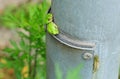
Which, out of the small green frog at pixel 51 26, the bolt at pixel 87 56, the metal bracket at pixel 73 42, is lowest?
the bolt at pixel 87 56

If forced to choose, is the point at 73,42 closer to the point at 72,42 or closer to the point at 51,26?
the point at 72,42

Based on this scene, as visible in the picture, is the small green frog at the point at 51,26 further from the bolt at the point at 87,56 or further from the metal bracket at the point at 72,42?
the bolt at the point at 87,56

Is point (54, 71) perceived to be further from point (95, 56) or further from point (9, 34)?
point (9, 34)

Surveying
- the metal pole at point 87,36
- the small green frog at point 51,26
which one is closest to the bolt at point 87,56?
the metal pole at point 87,36

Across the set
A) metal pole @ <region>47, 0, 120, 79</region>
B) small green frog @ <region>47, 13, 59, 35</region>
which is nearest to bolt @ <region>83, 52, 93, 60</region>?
metal pole @ <region>47, 0, 120, 79</region>

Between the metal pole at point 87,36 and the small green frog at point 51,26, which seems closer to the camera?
the metal pole at point 87,36

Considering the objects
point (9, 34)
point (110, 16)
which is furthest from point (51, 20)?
point (9, 34)

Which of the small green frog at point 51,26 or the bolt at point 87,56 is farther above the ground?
the small green frog at point 51,26

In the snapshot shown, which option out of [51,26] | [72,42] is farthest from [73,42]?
[51,26]
